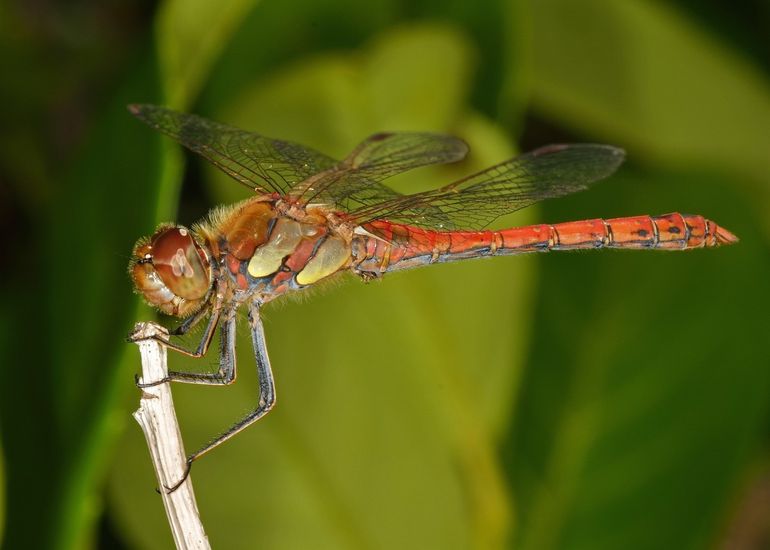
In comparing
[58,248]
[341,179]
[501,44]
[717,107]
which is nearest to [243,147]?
[341,179]

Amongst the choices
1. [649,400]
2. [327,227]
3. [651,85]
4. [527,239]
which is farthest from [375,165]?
[651,85]

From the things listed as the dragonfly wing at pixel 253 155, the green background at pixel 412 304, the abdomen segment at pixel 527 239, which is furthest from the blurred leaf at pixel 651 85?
the dragonfly wing at pixel 253 155

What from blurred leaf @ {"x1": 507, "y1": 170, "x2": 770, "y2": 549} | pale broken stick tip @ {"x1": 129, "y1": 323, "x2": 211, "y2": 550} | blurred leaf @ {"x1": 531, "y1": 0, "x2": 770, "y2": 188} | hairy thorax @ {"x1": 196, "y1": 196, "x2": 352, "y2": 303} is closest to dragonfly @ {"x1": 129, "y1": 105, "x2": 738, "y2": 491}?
hairy thorax @ {"x1": 196, "y1": 196, "x2": 352, "y2": 303}

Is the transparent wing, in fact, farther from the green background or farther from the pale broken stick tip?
the pale broken stick tip

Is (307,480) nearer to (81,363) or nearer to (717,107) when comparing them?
(81,363)

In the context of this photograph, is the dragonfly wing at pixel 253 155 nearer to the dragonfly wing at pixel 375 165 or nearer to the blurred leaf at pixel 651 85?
the dragonfly wing at pixel 375 165

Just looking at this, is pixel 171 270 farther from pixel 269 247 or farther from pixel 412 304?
pixel 412 304

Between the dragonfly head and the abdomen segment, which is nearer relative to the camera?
the dragonfly head
